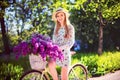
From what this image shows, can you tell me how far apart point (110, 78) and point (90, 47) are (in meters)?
14.4

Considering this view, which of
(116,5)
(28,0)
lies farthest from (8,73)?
(28,0)

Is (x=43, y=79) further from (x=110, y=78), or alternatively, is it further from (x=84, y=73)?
(x=110, y=78)

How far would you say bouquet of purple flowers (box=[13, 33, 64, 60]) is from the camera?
5.47 m

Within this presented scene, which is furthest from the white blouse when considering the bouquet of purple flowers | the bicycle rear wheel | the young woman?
the bicycle rear wheel

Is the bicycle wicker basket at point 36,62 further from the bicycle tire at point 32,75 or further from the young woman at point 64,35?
the young woman at point 64,35

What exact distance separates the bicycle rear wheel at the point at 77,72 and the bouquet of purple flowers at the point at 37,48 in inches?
37.6

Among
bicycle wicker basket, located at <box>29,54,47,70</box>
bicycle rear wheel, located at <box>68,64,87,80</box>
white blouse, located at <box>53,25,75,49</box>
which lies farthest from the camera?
bicycle rear wheel, located at <box>68,64,87,80</box>

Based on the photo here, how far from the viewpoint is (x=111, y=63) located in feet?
34.5

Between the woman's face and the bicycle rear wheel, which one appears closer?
the woman's face

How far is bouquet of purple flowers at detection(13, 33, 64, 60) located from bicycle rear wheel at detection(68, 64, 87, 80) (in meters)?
0.96

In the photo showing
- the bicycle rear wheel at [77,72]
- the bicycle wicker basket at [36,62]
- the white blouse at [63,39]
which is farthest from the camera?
the bicycle rear wheel at [77,72]

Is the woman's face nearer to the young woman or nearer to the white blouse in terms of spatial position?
the young woman

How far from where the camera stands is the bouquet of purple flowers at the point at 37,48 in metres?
5.47

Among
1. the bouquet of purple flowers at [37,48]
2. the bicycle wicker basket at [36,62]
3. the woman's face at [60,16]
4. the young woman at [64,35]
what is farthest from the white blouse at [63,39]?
the bicycle wicker basket at [36,62]
